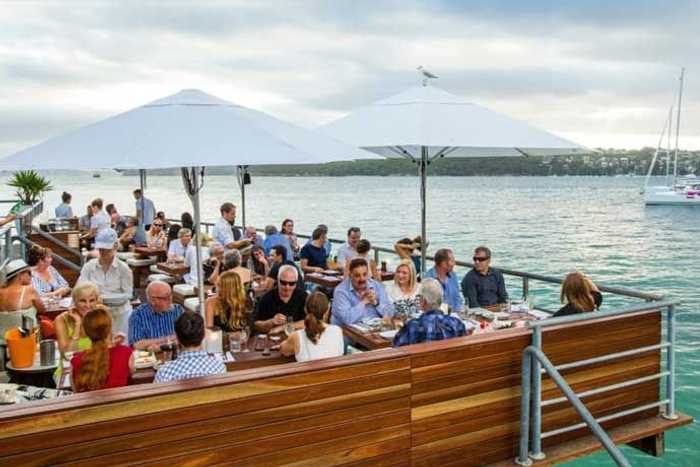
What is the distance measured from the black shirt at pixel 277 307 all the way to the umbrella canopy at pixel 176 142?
2.12 m

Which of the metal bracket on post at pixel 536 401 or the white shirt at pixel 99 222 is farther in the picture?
the white shirt at pixel 99 222

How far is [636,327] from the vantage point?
16.0ft

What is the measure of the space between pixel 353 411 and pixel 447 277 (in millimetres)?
3947

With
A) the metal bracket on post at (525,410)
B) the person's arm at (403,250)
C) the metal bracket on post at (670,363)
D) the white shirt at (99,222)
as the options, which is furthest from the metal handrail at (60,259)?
the metal bracket on post at (670,363)

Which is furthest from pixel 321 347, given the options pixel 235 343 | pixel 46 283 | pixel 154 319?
pixel 46 283

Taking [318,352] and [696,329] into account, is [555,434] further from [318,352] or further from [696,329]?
[696,329]

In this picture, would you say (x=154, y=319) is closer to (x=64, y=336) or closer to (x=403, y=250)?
(x=64, y=336)

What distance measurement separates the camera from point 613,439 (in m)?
4.78

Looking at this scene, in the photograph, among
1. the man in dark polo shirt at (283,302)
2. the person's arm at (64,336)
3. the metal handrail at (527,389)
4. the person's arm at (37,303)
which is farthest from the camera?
the person's arm at (37,303)

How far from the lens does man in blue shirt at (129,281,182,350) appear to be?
5547 mm

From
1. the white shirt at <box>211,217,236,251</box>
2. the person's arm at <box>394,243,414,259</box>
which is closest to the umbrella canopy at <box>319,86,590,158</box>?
the person's arm at <box>394,243,414,259</box>

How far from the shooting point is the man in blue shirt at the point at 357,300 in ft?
20.5

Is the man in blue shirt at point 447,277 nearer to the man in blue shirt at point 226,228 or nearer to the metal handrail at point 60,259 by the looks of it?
the man in blue shirt at point 226,228

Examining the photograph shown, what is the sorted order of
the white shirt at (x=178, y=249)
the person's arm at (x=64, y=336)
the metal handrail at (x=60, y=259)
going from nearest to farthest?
the person's arm at (x=64, y=336)
the metal handrail at (x=60, y=259)
the white shirt at (x=178, y=249)
